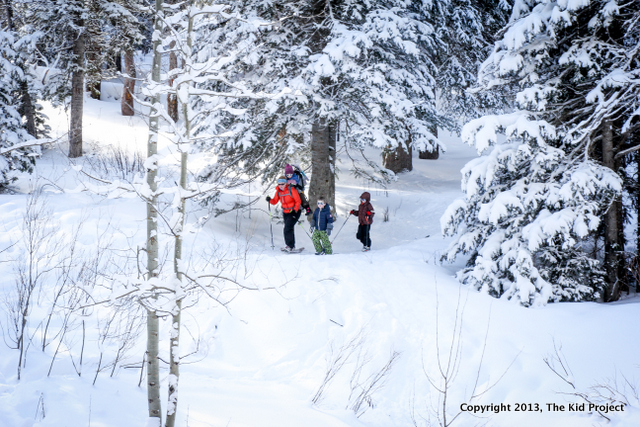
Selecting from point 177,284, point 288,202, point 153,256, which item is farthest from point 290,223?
point 177,284

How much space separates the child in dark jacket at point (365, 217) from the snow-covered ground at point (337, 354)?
174cm

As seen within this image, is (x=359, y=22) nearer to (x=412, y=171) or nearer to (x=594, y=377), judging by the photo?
(x=412, y=171)

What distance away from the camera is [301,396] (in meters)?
4.62

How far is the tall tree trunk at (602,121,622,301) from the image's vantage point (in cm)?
626

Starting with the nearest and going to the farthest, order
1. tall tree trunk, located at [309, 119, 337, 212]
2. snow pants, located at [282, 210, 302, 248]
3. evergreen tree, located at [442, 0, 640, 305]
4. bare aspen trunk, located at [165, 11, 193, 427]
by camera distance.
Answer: bare aspen trunk, located at [165, 11, 193, 427], evergreen tree, located at [442, 0, 640, 305], snow pants, located at [282, 210, 302, 248], tall tree trunk, located at [309, 119, 337, 212]

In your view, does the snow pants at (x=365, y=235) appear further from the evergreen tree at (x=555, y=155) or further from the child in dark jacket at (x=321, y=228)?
the evergreen tree at (x=555, y=155)

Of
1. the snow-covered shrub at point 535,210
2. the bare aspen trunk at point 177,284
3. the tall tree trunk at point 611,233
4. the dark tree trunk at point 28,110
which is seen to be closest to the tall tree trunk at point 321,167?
the snow-covered shrub at point 535,210

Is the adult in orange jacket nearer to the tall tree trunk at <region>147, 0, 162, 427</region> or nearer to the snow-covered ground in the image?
the snow-covered ground

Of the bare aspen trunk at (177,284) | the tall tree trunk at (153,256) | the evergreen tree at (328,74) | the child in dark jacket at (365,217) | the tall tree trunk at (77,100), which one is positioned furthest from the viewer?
the tall tree trunk at (77,100)

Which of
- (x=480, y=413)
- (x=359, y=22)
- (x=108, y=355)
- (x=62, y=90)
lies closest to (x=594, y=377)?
(x=480, y=413)

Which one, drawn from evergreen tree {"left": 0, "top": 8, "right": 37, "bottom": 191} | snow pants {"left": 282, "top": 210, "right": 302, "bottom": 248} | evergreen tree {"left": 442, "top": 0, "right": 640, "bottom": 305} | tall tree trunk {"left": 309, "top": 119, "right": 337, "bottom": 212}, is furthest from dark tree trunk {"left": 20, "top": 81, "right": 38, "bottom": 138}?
evergreen tree {"left": 442, "top": 0, "right": 640, "bottom": 305}

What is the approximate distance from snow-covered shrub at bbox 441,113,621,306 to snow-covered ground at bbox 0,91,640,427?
39 centimetres

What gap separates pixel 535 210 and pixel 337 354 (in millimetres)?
3668

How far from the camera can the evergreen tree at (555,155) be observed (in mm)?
5727
